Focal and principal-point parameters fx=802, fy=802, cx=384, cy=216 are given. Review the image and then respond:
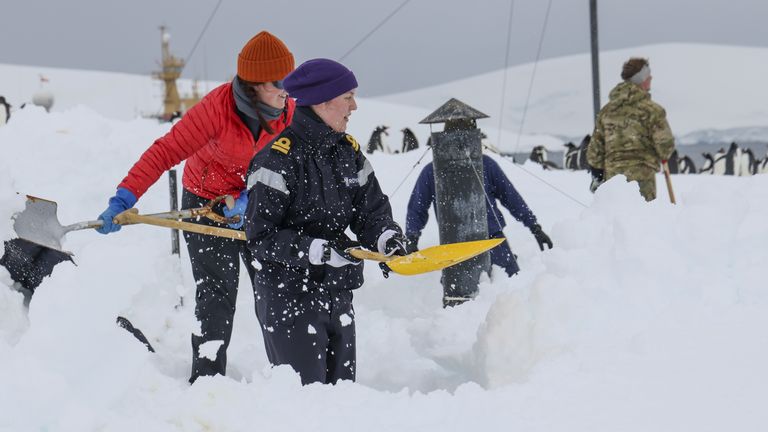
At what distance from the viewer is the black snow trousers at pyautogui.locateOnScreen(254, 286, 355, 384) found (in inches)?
122

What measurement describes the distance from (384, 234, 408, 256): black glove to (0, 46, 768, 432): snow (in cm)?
57

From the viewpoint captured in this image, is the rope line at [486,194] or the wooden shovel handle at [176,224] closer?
the wooden shovel handle at [176,224]

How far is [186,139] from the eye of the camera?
3670 mm

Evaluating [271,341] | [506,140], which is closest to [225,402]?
[271,341]

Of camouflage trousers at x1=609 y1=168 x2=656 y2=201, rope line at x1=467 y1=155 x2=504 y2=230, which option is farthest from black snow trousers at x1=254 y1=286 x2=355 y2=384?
camouflage trousers at x1=609 y1=168 x2=656 y2=201

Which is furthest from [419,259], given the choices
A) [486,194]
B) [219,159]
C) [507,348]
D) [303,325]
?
[486,194]

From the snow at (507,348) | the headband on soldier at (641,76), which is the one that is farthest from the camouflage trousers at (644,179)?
the snow at (507,348)

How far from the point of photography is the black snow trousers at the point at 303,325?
311 centimetres

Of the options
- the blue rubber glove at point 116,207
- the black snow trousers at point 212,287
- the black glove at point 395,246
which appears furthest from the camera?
the black snow trousers at point 212,287

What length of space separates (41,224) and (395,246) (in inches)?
78.9

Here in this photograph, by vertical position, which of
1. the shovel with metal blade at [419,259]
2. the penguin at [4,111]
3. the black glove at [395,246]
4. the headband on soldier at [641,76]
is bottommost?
the shovel with metal blade at [419,259]

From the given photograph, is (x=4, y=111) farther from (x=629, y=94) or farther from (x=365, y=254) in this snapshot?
(x=365, y=254)

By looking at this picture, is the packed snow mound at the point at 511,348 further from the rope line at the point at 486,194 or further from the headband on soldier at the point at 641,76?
the headband on soldier at the point at 641,76

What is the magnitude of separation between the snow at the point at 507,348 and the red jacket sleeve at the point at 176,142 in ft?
1.06
